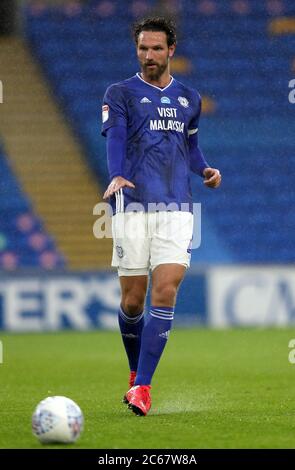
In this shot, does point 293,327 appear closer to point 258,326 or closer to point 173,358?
point 258,326

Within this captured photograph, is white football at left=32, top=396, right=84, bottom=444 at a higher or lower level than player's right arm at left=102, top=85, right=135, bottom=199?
lower

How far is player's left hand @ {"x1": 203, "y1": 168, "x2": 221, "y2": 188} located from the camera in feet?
19.2

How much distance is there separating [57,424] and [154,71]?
2187 mm

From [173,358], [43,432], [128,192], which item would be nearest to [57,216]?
[173,358]

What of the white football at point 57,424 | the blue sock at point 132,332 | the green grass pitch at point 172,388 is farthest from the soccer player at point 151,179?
the white football at point 57,424

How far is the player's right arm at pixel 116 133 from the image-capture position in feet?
18.2

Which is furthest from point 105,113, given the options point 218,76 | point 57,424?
point 218,76

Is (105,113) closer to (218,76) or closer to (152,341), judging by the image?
(152,341)

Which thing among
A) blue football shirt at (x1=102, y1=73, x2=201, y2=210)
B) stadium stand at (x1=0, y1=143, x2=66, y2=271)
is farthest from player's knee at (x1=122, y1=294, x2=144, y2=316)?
stadium stand at (x1=0, y1=143, x2=66, y2=271)

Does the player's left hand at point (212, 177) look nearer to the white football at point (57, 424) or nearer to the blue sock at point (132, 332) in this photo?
the blue sock at point (132, 332)

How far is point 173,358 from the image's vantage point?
931 cm

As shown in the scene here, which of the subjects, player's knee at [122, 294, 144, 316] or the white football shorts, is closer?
the white football shorts

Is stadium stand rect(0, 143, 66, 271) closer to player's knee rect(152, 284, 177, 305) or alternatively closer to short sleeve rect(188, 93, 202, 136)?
short sleeve rect(188, 93, 202, 136)

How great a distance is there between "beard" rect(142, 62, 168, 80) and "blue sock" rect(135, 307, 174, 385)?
4.08 ft
